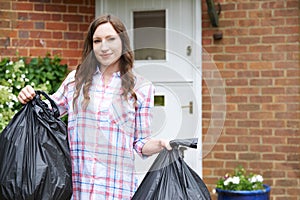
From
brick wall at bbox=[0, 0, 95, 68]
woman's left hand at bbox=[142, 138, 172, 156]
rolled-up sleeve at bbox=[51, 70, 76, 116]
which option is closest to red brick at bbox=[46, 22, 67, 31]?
brick wall at bbox=[0, 0, 95, 68]

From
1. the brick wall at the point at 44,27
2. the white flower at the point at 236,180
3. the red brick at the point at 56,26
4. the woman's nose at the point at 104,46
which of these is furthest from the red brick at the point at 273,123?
the woman's nose at the point at 104,46

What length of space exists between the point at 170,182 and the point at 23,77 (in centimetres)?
213

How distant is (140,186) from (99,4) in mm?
2608

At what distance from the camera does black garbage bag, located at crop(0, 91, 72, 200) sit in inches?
91.3

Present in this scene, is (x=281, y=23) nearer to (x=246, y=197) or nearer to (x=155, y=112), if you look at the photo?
(x=246, y=197)

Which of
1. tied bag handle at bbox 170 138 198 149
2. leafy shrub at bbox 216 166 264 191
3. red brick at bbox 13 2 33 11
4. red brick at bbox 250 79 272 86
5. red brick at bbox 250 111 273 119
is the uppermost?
red brick at bbox 13 2 33 11

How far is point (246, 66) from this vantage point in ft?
14.8

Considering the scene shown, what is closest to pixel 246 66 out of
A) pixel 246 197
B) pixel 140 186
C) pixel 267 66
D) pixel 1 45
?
pixel 267 66

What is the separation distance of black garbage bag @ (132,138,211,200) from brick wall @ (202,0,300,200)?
210 cm

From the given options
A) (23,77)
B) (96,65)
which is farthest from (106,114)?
(23,77)

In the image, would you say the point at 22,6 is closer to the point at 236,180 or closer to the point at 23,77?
the point at 23,77

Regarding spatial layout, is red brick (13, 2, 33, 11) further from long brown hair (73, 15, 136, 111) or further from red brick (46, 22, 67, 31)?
long brown hair (73, 15, 136, 111)

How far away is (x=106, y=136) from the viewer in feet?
7.68

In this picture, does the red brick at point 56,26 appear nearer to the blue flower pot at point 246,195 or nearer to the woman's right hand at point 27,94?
the blue flower pot at point 246,195
